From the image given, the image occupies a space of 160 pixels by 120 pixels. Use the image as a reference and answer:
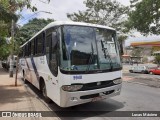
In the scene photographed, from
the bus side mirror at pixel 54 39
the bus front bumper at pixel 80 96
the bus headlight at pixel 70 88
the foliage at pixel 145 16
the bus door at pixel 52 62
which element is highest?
the foliage at pixel 145 16

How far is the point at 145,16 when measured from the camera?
72.4 ft

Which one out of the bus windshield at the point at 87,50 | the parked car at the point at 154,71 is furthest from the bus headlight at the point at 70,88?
the parked car at the point at 154,71

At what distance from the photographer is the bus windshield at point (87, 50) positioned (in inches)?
304

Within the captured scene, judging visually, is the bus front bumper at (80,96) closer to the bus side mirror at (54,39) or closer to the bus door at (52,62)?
the bus door at (52,62)

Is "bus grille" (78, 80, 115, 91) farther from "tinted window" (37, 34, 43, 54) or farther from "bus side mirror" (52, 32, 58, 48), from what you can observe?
"tinted window" (37, 34, 43, 54)

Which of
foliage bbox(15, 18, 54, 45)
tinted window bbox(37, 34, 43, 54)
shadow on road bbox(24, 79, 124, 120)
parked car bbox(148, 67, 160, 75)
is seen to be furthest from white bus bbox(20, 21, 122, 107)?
foliage bbox(15, 18, 54, 45)

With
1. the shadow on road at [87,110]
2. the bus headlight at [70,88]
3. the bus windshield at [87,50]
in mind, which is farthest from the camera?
the shadow on road at [87,110]

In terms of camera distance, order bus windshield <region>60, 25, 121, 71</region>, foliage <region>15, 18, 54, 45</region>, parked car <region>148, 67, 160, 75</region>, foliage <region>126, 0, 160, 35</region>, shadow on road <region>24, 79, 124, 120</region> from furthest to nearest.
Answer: foliage <region>15, 18, 54, 45</region> < parked car <region>148, 67, 160, 75</region> < foliage <region>126, 0, 160, 35</region> < shadow on road <region>24, 79, 124, 120</region> < bus windshield <region>60, 25, 121, 71</region>

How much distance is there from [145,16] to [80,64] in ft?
52.1

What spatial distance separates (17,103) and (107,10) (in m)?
29.7

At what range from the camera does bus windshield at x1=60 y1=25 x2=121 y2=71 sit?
7730 millimetres

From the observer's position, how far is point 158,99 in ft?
35.1

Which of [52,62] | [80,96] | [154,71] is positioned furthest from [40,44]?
[154,71]

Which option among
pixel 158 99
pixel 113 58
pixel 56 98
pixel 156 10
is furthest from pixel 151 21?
pixel 56 98
